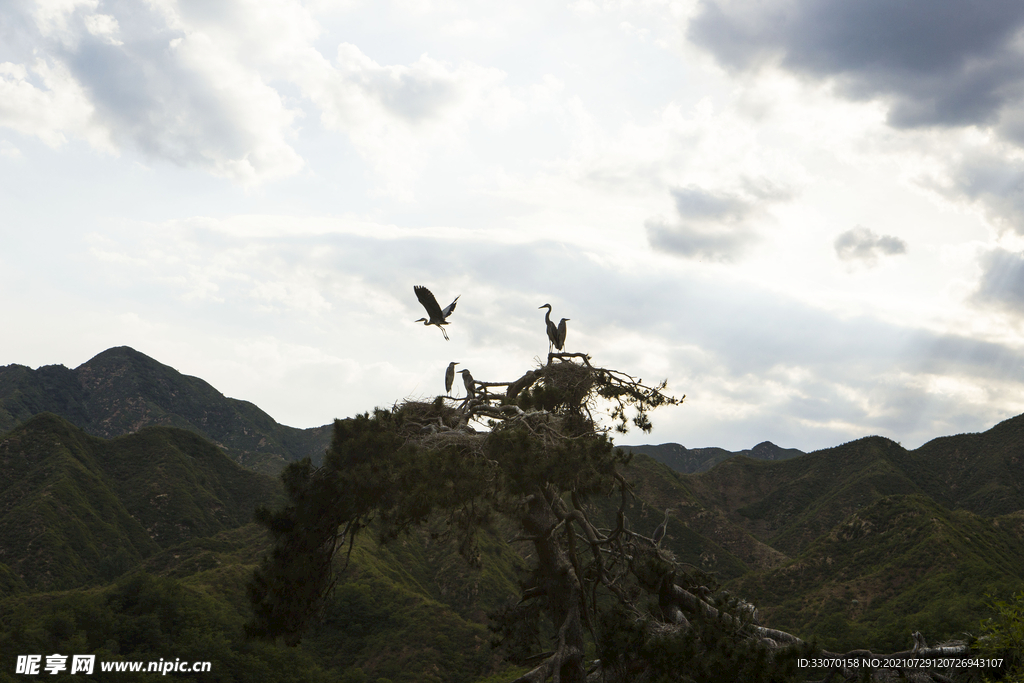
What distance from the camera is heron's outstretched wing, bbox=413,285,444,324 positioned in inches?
506

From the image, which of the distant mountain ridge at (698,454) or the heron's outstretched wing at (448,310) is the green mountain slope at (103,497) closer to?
the heron's outstretched wing at (448,310)

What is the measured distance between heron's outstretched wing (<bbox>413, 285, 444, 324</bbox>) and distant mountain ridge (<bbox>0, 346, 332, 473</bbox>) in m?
132

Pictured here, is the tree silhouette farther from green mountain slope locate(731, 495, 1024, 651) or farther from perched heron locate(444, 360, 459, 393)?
green mountain slope locate(731, 495, 1024, 651)

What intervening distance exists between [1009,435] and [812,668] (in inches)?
4112

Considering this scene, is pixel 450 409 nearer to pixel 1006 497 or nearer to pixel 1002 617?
pixel 1002 617

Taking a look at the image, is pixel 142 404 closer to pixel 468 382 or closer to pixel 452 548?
pixel 452 548

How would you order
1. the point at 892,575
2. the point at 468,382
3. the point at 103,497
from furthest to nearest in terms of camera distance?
the point at 103,497
the point at 892,575
the point at 468,382

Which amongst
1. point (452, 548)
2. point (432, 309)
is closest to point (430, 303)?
point (432, 309)

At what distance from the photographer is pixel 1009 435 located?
90.5m

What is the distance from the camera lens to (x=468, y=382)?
1380 cm

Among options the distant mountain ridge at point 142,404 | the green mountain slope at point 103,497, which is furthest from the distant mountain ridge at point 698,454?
the green mountain slope at point 103,497

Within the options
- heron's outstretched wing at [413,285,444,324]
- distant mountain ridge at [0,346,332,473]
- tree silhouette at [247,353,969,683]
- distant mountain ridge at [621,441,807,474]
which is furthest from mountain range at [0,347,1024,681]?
distant mountain ridge at [621,441,807,474]

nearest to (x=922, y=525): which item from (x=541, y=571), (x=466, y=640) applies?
(x=466, y=640)

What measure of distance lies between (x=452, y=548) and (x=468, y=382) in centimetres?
5024
